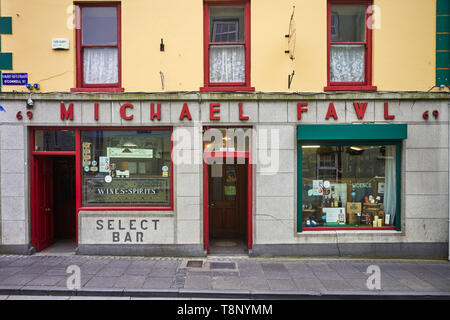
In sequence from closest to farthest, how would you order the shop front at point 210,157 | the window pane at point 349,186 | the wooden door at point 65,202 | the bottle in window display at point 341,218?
the shop front at point 210,157
the window pane at point 349,186
the bottle in window display at point 341,218
the wooden door at point 65,202

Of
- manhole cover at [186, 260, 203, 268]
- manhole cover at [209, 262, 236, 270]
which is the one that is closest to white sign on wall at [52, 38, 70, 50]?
manhole cover at [186, 260, 203, 268]

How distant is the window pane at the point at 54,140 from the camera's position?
300 inches

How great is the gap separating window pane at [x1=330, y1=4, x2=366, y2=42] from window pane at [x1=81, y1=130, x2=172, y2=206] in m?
5.75

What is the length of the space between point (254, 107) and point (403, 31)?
15.5 ft

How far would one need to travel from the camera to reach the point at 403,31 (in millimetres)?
7391

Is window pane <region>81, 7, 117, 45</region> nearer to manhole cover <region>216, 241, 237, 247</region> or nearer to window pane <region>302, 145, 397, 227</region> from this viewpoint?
window pane <region>302, 145, 397, 227</region>

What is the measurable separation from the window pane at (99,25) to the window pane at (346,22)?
252 inches

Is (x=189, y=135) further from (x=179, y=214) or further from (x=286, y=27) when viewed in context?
(x=286, y=27)

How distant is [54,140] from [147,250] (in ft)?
13.8

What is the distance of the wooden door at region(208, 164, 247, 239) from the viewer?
9.38 metres

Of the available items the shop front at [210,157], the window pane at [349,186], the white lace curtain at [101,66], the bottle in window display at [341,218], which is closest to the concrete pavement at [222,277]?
the shop front at [210,157]

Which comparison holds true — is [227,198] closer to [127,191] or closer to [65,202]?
[127,191]

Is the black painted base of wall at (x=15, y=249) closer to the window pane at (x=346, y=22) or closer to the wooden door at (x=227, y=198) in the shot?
the wooden door at (x=227, y=198)

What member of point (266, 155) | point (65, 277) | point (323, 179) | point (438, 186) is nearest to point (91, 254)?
point (65, 277)
